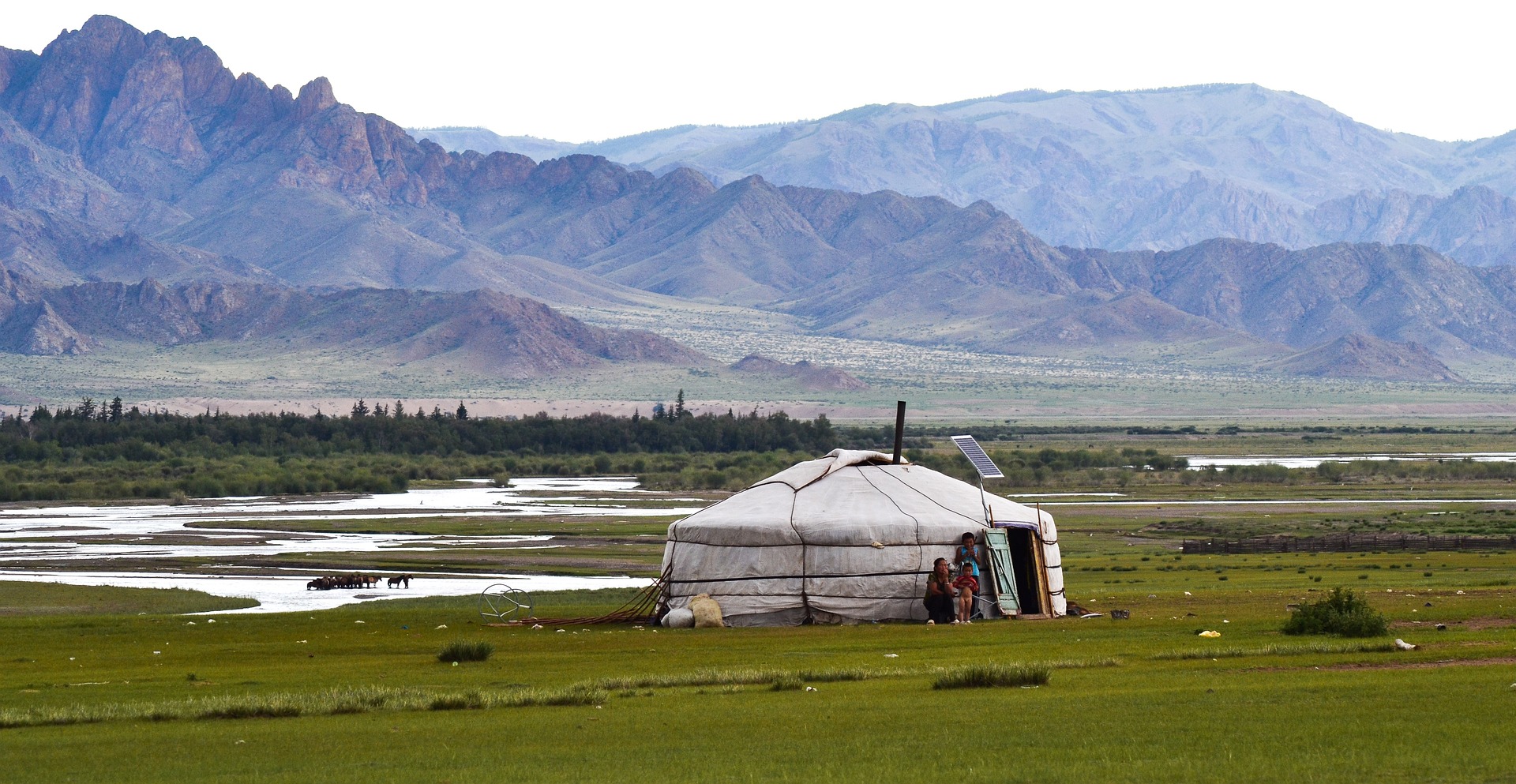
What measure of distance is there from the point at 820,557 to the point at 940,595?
81.8 inches

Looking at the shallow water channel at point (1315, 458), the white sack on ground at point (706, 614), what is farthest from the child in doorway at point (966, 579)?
the shallow water channel at point (1315, 458)

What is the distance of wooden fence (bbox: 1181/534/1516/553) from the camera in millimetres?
48188

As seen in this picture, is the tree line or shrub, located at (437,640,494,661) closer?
shrub, located at (437,640,494,661)

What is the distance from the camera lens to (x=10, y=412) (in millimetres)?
181000

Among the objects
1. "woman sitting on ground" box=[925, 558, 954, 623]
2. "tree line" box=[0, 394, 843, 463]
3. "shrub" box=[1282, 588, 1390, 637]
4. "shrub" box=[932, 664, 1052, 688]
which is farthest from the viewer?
"tree line" box=[0, 394, 843, 463]

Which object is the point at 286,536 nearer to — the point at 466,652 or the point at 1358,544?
the point at 1358,544

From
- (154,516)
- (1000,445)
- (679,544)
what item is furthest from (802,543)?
(1000,445)

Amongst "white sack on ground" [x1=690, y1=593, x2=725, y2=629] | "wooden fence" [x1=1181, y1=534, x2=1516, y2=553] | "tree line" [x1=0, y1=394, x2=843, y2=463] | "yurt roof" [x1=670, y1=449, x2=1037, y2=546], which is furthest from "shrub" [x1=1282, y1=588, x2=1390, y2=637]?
"tree line" [x1=0, y1=394, x2=843, y2=463]

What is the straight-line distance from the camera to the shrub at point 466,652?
77.9 ft

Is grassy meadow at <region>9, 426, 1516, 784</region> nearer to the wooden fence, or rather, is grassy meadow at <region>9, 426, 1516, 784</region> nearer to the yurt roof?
the yurt roof

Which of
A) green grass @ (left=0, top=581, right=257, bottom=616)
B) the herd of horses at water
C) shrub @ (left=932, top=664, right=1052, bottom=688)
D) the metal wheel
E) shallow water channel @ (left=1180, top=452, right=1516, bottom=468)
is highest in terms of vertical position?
shallow water channel @ (left=1180, top=452, right=1516, bottom=468)

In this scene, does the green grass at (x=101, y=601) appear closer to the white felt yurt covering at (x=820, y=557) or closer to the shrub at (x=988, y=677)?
the white felt yurt covering at (x=820, y=557)

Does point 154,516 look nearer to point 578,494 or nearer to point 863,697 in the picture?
point 578,494

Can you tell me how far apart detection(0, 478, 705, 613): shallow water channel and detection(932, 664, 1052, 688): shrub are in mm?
19907
